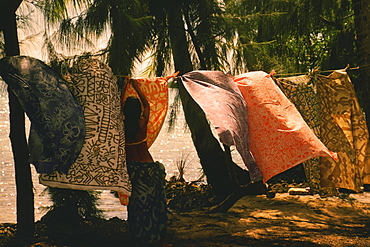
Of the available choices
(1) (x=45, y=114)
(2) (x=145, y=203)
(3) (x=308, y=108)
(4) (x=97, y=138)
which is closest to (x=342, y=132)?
(3) (x=308, y=108)

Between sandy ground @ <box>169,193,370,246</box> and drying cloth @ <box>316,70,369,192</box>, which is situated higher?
drying cloth @ <box>316,70,369,192</box>

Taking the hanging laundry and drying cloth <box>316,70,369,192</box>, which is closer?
the hanging laundry

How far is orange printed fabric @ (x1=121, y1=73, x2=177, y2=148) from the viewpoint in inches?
149

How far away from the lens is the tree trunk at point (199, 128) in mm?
5875

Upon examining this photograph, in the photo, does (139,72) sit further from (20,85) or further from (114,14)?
(20,85)

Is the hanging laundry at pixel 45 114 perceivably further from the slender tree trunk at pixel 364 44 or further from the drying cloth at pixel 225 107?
the slender tree trunk at pixel 364 44

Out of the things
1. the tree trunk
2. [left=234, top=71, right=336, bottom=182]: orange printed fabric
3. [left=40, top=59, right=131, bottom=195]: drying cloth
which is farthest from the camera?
the tree trunk

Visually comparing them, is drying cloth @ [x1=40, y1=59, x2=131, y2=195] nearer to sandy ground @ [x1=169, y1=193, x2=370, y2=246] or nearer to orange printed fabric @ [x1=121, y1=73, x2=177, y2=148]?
orange printed fabric @ [x1=121, y1=73, x2=177, y2=148]

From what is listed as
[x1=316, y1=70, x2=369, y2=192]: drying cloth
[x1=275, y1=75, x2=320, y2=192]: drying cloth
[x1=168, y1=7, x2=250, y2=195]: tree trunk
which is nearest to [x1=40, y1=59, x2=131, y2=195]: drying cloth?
[x1=275, y1=75, x2=320, y2=192]: drying cloth

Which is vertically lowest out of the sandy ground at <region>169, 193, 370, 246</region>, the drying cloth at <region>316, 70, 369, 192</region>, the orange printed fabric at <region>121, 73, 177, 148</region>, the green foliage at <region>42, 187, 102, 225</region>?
the sandy ground at <region>169, 193, 370, 246</region>

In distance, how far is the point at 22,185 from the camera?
400 cm

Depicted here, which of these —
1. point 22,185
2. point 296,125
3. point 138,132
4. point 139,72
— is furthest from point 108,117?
point 139,72

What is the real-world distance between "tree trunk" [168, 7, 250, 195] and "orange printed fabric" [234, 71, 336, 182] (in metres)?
1.98

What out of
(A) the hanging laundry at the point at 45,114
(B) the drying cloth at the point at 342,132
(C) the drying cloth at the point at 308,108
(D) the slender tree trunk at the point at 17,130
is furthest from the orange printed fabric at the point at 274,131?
(D) the slender tree trunk at the point at 17,130
